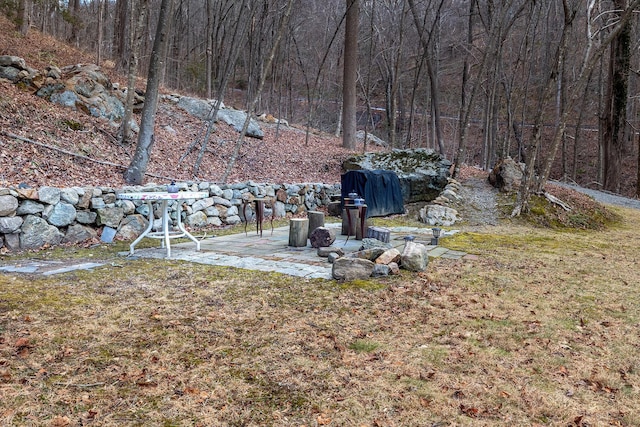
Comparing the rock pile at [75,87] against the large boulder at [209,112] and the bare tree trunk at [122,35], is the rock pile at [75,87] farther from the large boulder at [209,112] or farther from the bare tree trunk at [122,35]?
the bare tree trunk at [122,35]

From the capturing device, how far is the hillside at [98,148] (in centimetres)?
609

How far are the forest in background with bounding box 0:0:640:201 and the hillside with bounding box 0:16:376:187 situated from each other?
1243 millimetres

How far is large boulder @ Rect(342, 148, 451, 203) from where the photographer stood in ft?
34.0

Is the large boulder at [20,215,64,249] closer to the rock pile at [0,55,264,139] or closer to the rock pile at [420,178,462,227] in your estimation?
the rock pile at [0,55,264,139]

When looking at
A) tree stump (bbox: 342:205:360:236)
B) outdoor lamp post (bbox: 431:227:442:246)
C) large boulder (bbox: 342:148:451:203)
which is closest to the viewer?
outdoor lamp post (bbox: 431:227:442:246)

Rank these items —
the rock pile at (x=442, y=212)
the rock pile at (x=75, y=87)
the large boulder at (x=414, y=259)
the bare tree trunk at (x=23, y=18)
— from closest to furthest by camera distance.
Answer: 1. the large boulder at (x=414, y=259)
2. the rock pile at (x=75, y=87)
3. the rock pile at (x=442, y=212)
4. the bare tree trunk at (x=23, y=18)

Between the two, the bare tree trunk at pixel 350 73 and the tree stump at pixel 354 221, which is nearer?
the tree stump at pixel 354 221

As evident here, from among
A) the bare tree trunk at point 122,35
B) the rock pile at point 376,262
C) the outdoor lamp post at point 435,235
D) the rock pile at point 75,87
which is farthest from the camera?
the bare tree trunk at point 122,35

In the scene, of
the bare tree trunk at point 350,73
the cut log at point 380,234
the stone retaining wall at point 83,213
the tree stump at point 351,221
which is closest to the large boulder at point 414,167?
the bare tree trunk at point 350,73

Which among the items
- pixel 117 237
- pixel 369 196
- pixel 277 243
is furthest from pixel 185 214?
pixel 369 196

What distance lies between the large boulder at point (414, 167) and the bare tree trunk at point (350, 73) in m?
2.49

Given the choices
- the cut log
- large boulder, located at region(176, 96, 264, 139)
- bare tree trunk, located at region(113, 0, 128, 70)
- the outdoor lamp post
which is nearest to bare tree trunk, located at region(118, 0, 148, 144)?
large boulder, located at region(176, 96, 264, 139)

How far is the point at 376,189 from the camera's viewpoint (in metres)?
8.78

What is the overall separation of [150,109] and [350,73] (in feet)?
26.6
